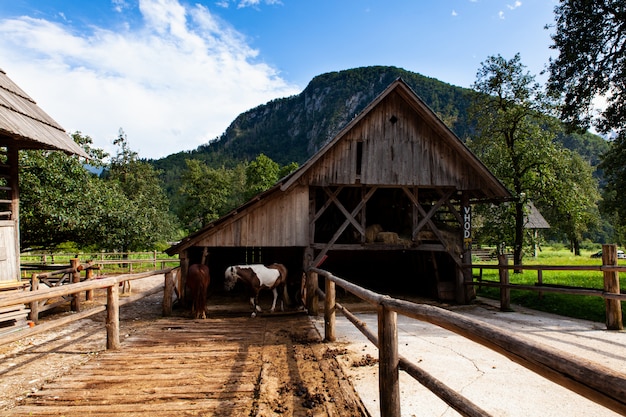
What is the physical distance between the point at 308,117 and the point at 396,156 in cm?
14611

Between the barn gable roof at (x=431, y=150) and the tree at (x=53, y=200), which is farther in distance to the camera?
the tree at (x=53, y=200)

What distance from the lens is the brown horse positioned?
376 inches

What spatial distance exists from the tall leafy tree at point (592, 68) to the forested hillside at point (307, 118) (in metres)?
89.3

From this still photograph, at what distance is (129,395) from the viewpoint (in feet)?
13.1

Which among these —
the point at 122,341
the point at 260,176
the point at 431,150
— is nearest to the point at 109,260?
the point at 122,341

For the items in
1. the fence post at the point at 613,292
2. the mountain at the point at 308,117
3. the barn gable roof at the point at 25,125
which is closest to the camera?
the fence post at the point at 613,292

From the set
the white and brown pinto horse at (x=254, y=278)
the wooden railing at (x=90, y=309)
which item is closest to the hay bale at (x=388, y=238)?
the white and brown pinto horse at (x=254, y=278)

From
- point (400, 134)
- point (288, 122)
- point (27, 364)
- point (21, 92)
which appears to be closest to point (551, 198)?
point (400, 134)

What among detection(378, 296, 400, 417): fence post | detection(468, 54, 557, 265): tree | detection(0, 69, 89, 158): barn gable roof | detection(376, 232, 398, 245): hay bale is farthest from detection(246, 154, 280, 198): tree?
detection(378, 296, 400, 417): fence post

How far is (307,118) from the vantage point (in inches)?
6009

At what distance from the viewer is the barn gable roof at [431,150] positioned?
1017cm

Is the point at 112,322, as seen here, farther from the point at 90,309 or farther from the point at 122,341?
the point at 122,341

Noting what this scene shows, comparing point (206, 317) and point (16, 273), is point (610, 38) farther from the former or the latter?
point (16, 273)

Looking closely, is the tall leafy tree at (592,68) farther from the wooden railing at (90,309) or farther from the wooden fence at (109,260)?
A: the wooden fence at (109,260)
